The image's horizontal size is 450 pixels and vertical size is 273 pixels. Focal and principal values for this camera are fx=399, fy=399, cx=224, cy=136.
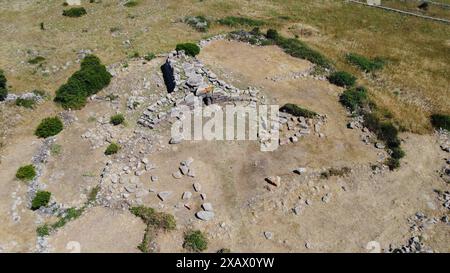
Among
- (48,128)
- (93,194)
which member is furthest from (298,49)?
(93,194)

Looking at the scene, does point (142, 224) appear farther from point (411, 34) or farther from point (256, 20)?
point (411, 34)

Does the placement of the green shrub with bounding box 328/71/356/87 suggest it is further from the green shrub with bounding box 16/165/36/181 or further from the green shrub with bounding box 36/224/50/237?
the green shrub with bounding box 36/224/50/237

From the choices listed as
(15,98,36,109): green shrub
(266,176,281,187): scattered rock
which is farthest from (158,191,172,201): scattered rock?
(15,98,36,109): green shrub

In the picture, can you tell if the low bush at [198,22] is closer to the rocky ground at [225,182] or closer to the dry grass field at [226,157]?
the dry grass field at [226,157]

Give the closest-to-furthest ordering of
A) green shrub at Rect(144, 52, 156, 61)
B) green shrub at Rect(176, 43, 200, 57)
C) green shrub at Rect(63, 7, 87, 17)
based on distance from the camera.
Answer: green shrub at Rect(176, 43, 200, 57) < green shrub at Rect(144, 52, 156, 61) < green shrub at Rect(63, 7, 87, 17)

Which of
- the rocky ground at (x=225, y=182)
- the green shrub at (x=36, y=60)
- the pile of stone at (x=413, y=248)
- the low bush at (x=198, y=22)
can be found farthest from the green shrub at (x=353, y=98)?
the green shrub at (x=36, y=60)

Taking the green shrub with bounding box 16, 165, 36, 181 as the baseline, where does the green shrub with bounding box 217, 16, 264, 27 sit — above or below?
above
